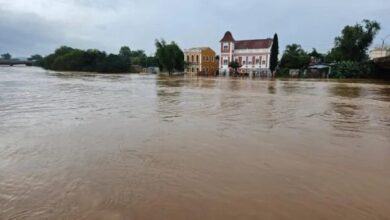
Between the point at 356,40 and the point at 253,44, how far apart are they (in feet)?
60.1

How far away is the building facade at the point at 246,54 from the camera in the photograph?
62.1m

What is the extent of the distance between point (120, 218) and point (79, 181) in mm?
1194

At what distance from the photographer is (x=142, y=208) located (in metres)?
3.37

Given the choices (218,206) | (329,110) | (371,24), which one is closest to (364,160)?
(218,206)

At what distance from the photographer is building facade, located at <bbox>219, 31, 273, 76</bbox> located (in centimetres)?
6211

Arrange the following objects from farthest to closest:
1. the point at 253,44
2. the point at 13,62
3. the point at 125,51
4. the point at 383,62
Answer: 1. the point at 125,51
2. the point at 13,62
3. the point at 253,44
4. the point at 383,62

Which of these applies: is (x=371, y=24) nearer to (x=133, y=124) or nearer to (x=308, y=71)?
(x=308, y=71)

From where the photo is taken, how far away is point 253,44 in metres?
64.2

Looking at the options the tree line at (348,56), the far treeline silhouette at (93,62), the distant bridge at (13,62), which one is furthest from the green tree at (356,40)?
the distant bridge at (13,62)

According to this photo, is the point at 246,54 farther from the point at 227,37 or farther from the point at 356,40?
the point at 356,40

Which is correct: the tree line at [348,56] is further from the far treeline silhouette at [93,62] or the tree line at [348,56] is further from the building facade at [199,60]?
the far treeline silhouette at [93,62]

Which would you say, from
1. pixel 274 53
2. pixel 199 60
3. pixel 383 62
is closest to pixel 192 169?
pixel 383 62

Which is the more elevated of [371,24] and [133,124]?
[371,24]

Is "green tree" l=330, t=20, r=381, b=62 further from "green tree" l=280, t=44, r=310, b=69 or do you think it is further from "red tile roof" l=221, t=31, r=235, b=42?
"red tile roof" l=221, t=31, r=235, b=42
